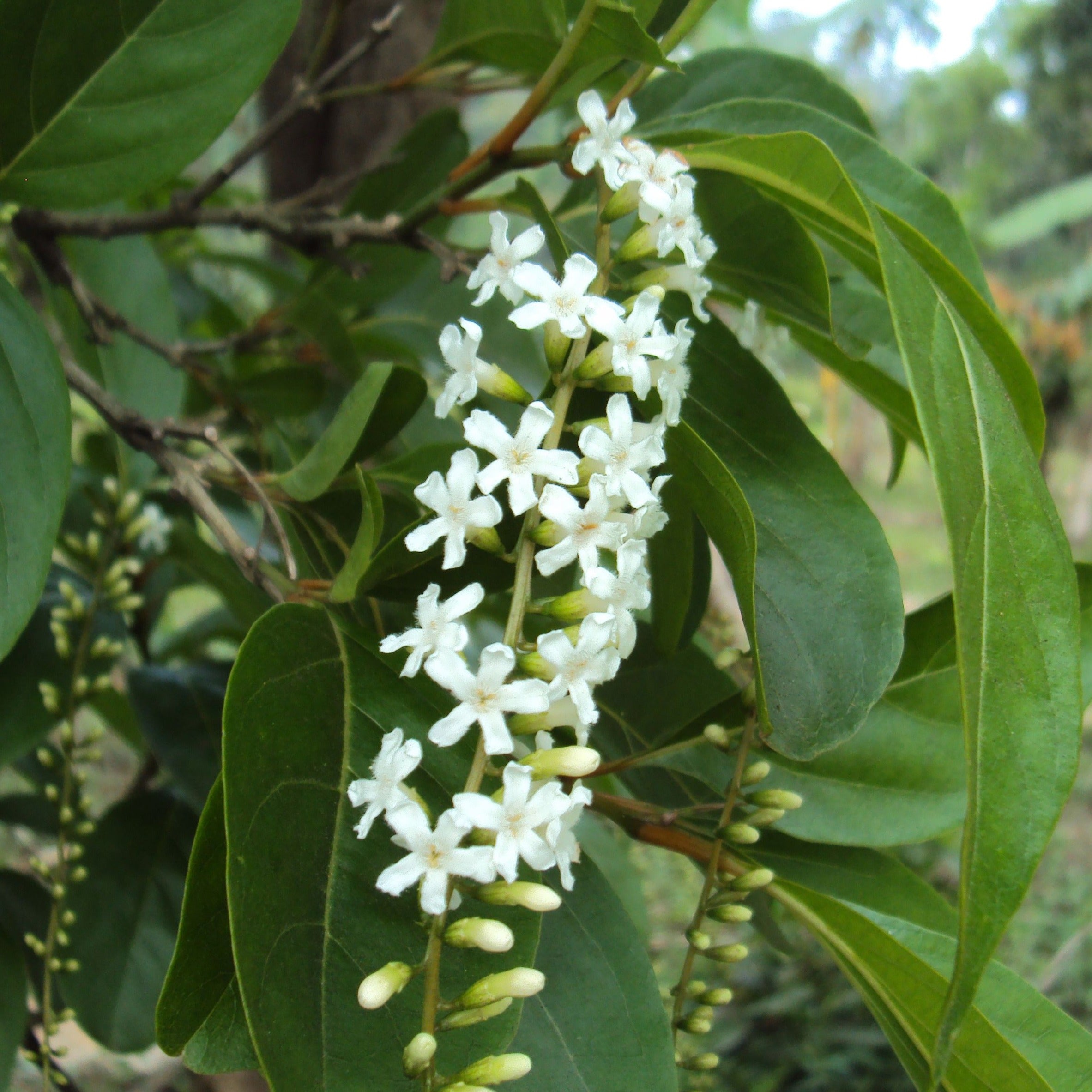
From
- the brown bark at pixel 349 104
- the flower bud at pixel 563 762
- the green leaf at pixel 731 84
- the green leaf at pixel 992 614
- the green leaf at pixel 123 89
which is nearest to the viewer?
the green leaf at pixel 992 614

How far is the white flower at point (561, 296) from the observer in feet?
1.89

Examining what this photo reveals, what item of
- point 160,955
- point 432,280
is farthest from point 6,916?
point 432,280

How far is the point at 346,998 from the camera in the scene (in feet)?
1.57

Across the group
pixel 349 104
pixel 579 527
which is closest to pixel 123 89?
pixel 579 527

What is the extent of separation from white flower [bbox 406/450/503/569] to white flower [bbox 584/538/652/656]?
0.22 feet

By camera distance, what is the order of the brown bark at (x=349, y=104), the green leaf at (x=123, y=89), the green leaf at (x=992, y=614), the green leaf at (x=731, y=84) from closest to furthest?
the green leaf at (x=992, y=614), the green leaf at (x=123, y=89), the green leaf at (x=731, y=84), the brown bark at (x=349, y=104)

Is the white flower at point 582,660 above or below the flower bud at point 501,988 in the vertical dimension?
above

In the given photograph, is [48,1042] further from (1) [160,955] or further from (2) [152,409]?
(2) [152,409]

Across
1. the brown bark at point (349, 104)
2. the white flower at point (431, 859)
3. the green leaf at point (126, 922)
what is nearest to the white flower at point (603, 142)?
the white flower at point (431, 859)

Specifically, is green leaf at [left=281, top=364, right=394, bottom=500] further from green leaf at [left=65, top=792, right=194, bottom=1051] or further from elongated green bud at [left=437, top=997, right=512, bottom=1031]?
green leaf at [left=65, top=792, right=194, bottom=1051]

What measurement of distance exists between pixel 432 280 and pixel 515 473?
2.63 feet

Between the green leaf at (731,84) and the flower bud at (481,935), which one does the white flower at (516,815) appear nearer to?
the flower bud at (481,935)

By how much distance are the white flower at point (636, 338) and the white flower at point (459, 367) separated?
0.08 meters

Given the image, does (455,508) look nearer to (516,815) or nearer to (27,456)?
(516,815)
